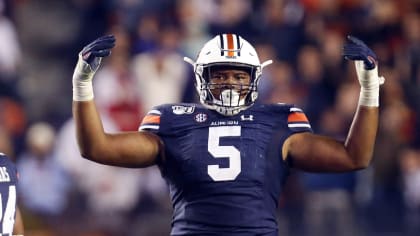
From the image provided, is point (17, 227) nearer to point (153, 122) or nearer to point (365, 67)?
point (153, 122)

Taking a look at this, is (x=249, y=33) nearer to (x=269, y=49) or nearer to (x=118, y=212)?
(x=269, y=49)

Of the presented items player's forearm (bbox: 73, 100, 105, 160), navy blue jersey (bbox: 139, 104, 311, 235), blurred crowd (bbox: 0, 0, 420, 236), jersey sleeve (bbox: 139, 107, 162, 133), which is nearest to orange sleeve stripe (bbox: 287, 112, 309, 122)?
navy blue jersey (bbox: 139, 104, 311, 235)

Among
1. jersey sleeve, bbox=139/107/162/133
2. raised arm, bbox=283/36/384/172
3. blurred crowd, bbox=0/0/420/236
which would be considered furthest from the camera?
blurred crowd, bbox=0/0/420/236

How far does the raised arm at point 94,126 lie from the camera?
5.93 m

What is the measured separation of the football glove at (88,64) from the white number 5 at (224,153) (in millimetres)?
655

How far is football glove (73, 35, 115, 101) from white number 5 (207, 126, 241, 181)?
65 cm

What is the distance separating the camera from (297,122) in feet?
21.0

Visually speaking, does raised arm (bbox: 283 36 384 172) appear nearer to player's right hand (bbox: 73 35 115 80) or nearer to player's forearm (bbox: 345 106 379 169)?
player's forearm (bbox: 345 106 379 169)

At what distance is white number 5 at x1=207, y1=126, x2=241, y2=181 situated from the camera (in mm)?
6141

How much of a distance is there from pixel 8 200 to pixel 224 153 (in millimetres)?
1043

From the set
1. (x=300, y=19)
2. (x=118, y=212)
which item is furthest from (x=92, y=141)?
(x=300, y=19)

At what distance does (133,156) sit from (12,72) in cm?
646

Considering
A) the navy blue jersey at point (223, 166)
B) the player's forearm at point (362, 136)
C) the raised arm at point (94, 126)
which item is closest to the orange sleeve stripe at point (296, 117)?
the navy blue jersey at point (223, 166)

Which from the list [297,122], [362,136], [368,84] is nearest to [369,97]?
[368,84]
